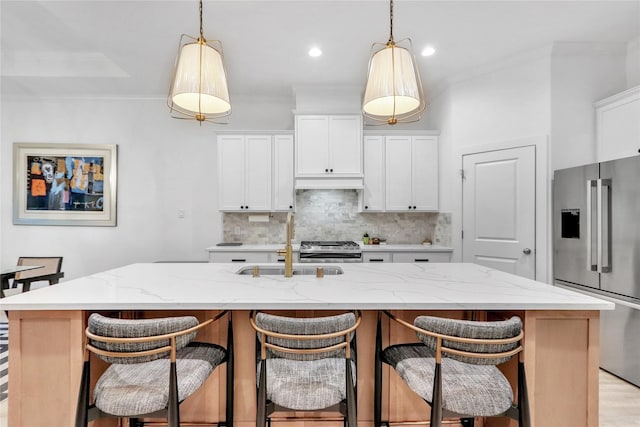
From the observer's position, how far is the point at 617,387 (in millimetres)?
2408

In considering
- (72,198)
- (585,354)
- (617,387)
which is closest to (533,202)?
(617,387)

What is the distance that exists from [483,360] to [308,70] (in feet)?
10.8

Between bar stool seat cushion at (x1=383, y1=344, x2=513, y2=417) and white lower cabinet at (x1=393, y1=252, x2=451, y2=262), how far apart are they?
239 cm

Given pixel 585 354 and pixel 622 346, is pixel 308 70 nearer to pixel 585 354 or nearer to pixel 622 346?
pixel 585 354

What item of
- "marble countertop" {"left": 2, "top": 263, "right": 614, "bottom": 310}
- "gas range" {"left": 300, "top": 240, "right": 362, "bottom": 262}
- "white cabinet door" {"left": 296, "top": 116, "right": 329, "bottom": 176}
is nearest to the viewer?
"marble countertop" {"left": 2, "top": 263, "right": 614, "bottom": 310}

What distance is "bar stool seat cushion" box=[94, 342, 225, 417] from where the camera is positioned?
1252 millimetres

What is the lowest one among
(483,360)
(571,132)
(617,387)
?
(617,387)

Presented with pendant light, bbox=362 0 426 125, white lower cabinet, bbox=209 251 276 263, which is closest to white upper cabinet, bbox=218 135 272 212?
white lower cabinet, bbox=209 251 276 263

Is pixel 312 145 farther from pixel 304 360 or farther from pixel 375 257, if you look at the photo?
pixel 304 360

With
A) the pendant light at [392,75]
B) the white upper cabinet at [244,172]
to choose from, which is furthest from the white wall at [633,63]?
the white upper cabinet at [244,172]

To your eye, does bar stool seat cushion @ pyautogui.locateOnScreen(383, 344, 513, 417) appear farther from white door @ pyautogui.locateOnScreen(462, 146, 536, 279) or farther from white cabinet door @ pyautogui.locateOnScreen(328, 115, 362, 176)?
white cabinet door @ pyautogui.locateOnScreen(328, 115, 362, 176)

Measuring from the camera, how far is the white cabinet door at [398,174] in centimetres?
412

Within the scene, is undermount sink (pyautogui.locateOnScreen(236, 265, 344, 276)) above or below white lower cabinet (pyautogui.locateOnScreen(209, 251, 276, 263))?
above

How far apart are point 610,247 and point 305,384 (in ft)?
8.43
